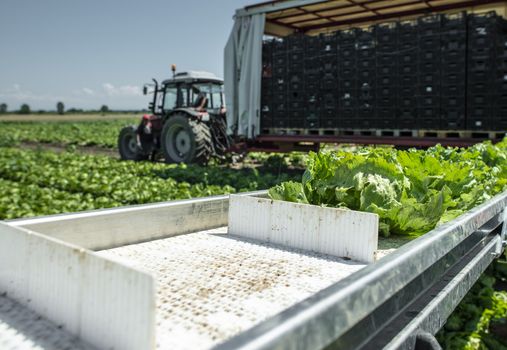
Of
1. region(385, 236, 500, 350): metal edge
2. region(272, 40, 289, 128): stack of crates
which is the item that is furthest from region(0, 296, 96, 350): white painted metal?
region(272, 40, 289, 128): stack of crates

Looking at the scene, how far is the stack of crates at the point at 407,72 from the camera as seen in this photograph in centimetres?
829

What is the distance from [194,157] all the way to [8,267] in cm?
1000

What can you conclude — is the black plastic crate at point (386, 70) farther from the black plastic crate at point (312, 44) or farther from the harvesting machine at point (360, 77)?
the black plastic crate at point (312, 44)

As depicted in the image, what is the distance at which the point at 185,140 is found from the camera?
12391mm

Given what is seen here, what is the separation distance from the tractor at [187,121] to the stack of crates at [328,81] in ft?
10.9

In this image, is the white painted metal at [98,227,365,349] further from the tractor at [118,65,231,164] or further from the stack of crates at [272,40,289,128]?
the tractor at [118,65,231,164]

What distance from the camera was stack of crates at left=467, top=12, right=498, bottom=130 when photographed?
298 inches

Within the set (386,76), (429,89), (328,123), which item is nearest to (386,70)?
(386,76)

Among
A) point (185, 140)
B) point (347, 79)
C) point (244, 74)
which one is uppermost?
point (244, 74)

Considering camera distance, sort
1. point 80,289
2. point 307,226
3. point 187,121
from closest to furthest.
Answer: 1. point 80,289
2. point 307,226
3. point 187,121

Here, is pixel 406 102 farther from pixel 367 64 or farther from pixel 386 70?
pixel 367 64

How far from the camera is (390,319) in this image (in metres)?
1.58

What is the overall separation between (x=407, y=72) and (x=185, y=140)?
607 cm

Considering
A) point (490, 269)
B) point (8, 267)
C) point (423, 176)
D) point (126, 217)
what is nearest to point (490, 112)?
point (490, 269)
